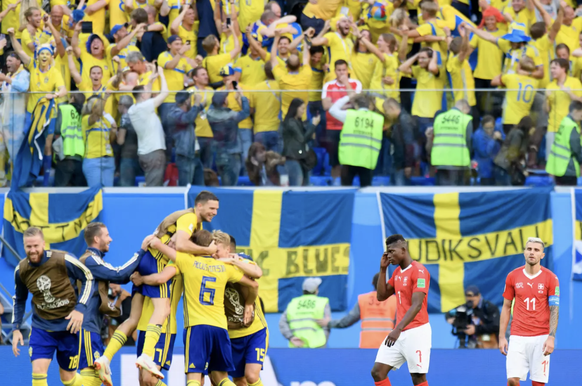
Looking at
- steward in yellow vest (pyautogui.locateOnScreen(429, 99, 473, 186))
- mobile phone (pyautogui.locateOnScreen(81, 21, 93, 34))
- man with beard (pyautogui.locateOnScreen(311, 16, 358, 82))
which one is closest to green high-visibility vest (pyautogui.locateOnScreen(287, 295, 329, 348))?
steward in yellow vest (pyautogui.locateOnScreen(429, 99, 473, 186))

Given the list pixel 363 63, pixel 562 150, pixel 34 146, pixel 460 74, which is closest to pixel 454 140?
pixel 460 74

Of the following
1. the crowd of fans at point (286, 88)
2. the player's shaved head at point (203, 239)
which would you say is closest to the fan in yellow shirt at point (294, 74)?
the crowd of fans at point (286, 88)

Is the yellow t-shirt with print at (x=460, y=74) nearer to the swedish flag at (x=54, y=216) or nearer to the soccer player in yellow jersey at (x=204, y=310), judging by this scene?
the swedish flag at (x=54, y=216)

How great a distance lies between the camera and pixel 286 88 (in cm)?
1539

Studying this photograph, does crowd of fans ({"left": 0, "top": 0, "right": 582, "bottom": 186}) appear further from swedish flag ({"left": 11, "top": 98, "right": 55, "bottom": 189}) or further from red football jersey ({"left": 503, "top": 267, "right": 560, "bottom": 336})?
red football jersey ({"left": 503, "top": 267, "right": 560, "bottom": 336})

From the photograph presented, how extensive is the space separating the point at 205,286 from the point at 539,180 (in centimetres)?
683

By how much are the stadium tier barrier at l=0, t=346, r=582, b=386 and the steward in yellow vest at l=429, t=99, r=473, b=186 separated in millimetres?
3495

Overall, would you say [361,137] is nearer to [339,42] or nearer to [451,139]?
[451,139]

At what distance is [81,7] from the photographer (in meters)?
17.2

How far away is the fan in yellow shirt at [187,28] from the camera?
648 inches

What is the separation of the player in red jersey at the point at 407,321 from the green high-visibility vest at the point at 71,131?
6.62 metres

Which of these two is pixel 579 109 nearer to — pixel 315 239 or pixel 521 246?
pixel 521 246

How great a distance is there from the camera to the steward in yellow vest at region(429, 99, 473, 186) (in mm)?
14508

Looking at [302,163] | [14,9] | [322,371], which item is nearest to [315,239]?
[302,163]
